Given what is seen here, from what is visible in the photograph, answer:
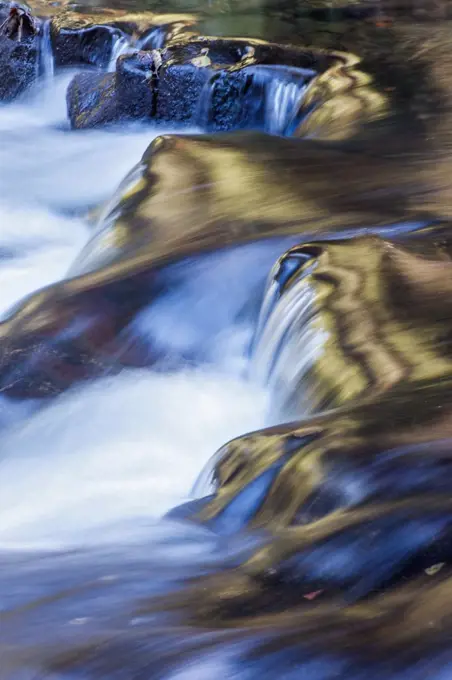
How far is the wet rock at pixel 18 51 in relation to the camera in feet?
32.3

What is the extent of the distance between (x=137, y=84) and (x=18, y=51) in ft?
6.71

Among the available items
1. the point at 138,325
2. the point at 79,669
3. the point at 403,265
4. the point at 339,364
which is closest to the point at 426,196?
the point at 403,265

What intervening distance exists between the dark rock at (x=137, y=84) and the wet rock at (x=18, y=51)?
174cm

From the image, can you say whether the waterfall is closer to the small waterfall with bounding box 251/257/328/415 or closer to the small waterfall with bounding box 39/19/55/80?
the small waterfall with bounding box 39/19/55/80

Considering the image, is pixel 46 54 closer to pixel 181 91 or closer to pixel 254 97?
pixel 181 91

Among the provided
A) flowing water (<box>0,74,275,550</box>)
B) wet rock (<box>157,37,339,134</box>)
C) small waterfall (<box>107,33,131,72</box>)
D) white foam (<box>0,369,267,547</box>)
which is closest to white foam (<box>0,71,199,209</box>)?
wet rock (<box>157,37,339,134</box>)

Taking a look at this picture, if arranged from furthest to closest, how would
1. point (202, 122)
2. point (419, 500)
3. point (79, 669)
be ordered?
point (202, 122)
point (419, 500)
point (79, 669)

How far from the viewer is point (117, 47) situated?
940cm

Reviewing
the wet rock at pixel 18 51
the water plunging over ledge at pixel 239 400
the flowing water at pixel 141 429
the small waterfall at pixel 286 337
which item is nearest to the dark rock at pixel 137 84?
the water plunging over ledge at pixel 239 400

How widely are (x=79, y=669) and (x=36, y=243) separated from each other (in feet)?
15.3

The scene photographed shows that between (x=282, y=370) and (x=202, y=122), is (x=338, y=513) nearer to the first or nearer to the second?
(x=282, y=370)

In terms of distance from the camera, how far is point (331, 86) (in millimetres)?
7375

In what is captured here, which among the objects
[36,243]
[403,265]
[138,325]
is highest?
[403,265]

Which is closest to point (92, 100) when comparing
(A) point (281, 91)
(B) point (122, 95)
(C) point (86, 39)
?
(B) point (122, 95)
